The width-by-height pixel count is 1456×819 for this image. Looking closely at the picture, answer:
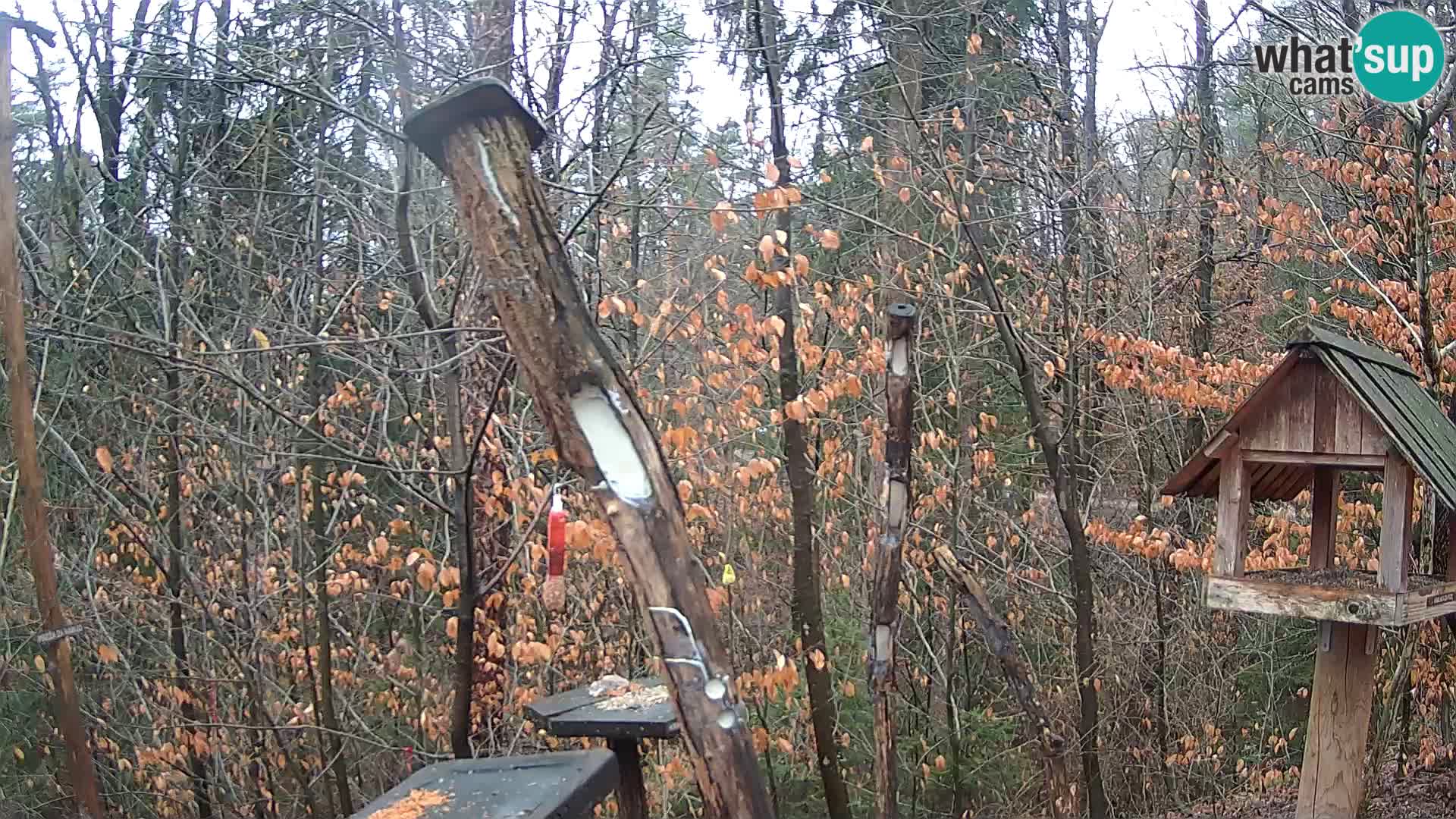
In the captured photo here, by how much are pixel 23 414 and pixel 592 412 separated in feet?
13.4

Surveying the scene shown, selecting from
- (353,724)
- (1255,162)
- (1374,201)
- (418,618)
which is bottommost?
(353,724)

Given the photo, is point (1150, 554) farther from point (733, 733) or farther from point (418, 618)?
point (418, 618)

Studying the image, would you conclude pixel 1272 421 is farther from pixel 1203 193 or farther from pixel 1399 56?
pixel 1203 193

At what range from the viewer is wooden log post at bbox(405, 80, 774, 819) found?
240cm

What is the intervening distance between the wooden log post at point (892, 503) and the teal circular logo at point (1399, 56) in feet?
11.3

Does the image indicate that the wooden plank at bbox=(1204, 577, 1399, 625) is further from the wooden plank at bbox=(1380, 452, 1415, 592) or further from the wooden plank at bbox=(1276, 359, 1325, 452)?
the wooden plank at bbox=(1276, 359, 1325, 452)

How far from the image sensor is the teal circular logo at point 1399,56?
5.80 meters

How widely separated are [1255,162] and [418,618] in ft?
23.9

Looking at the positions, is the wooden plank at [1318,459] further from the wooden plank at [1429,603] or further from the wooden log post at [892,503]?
the wooden log post at [892,503]

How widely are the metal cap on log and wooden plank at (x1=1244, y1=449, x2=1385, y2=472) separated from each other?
281 centimetres

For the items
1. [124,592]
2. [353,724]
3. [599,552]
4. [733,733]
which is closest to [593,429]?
[733,733]

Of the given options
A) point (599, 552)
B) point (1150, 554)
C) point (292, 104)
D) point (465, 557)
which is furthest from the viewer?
point (292, 104)

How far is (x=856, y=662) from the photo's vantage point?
8.55m

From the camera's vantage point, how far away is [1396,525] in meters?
3.56
